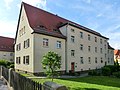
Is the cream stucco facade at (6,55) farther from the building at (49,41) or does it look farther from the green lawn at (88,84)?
the green lawn at (88,84)

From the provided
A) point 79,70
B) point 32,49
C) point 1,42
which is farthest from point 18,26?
point 1,42

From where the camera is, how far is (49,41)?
24.5m

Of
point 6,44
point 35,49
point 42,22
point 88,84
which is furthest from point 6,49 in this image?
point 88,84

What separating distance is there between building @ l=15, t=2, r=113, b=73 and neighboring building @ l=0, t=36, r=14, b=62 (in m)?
21.5

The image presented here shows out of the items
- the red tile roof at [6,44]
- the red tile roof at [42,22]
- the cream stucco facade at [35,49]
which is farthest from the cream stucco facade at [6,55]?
the red tile roof at [42,22]

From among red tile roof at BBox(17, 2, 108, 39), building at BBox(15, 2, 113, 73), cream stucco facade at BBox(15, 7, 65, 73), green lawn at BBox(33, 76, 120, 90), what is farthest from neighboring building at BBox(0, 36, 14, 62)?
green lawn at BBox(33, 76, 120, 90)

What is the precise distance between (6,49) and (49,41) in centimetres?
3217

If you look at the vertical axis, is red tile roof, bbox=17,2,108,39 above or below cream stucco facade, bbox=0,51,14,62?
above

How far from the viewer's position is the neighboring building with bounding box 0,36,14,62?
165ft

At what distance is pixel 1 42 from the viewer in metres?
52.2

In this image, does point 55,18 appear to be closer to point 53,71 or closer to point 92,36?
point 92,36

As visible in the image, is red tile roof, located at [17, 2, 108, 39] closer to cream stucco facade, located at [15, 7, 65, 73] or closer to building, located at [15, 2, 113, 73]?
building, located at [15, 2, 113, 73]

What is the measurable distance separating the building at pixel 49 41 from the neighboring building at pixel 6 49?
70.6 ft

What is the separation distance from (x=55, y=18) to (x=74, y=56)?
9.13 meters
